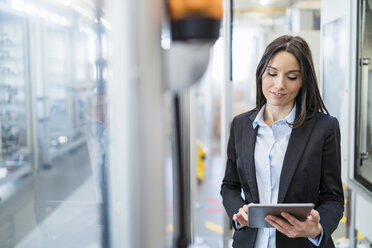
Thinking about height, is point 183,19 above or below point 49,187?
above

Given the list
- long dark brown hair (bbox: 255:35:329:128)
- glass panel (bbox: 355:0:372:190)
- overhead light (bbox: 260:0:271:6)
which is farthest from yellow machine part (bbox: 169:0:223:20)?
overhead light (bbox: 260:0:271:6)

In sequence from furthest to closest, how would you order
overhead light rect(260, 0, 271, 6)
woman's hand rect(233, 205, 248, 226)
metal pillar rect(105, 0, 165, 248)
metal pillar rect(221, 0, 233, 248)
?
overhead light rect(260, 0, 271, 6) < metal pillar rect(221, 0, 233, 248) < woman's hand rect(233, 205, 248, 226) < metal pillar rect(105, 0, 165, 248)

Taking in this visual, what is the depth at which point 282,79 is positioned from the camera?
1.21 metres

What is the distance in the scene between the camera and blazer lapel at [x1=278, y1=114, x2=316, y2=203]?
1.19 m

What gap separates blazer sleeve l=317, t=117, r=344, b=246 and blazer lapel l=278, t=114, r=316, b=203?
7 cm

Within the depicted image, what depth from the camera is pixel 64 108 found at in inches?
40.8

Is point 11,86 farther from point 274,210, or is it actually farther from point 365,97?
point 365,97

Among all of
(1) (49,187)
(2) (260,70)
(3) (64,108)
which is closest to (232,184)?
(2) (260,70)

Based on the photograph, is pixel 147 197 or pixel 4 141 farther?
pixel 4 141

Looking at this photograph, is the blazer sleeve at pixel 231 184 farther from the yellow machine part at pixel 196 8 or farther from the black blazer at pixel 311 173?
the yellow machine part at pixel 196 8

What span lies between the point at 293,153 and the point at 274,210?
24 cm

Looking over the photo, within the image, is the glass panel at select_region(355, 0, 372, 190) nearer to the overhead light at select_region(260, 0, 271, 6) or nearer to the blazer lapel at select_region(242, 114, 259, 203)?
the blazer lapel at select_region(242, 114, 259, 203)

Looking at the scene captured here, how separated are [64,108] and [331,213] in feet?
2.92

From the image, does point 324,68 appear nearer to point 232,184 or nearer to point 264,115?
point 264,115
